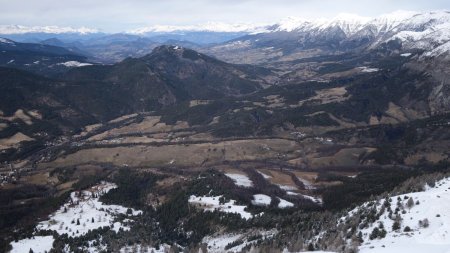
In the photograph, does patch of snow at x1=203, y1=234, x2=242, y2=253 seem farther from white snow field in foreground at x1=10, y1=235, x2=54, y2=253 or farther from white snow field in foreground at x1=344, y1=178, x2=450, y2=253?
white snow field in foreground at x1=344, y1=178, x2=450, y2=253

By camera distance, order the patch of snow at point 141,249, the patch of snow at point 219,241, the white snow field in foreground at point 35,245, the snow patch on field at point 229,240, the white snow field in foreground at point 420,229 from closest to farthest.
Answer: the white snow field in foreground at point 420,229, the snow patch on field at point 229,240, the patch of snow at point 219,241, the white snow field in foreground at point 35,245, the patch of snow at point 141,249

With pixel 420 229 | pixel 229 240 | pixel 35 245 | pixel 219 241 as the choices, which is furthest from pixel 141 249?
pixel 420 229

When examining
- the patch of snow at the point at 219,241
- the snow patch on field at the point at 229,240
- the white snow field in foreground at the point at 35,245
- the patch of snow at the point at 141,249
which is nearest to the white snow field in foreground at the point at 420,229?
the snow patch on field at the point at 229,240

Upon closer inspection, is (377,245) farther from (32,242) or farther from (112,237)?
(32,242)

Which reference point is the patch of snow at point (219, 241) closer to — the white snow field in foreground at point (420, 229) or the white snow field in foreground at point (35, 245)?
the white snow field in foreground at point (35, 245)

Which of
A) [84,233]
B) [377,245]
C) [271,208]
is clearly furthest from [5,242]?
[377,245]

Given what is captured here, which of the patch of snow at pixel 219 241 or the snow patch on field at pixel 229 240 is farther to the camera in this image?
the patch of snow at pixel 219 241
